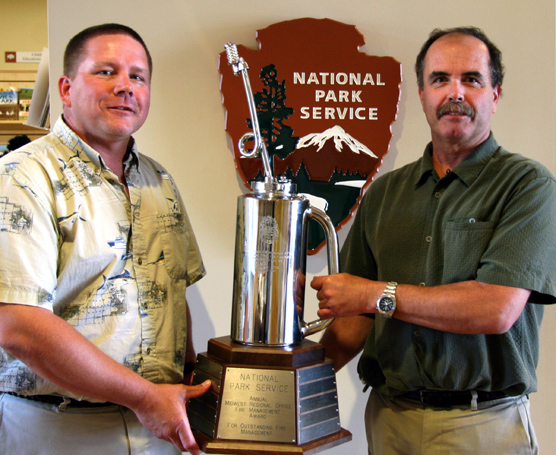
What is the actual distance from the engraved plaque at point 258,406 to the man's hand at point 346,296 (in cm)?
20

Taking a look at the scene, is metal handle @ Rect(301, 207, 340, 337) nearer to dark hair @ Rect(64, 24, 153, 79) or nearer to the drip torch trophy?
the drip torch trophy

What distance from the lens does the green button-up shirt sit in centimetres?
122

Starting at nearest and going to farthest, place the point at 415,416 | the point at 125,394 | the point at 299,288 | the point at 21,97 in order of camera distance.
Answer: the point at 125,394, the point at 299,288, the point at 415,416, the point at 21,97

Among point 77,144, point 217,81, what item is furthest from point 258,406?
point 217,81

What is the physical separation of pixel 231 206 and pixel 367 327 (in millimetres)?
676

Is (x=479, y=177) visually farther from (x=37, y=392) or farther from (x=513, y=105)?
(x=37, y=392)

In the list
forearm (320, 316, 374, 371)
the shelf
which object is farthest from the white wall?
the shelf

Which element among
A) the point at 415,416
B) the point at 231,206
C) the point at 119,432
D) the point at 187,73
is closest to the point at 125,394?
the point at 119,432

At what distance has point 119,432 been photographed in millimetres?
1317

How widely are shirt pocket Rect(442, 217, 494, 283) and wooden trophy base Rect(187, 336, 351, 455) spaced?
38 centimetres

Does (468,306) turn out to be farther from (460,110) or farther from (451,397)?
(460,110)

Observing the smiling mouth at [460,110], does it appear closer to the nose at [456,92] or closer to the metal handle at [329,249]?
the nose at [456,92]

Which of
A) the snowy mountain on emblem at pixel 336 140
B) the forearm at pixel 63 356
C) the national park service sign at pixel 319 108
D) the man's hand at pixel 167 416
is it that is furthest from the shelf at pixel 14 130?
the man's hand at pixel 167 416

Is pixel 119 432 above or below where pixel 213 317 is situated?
below
